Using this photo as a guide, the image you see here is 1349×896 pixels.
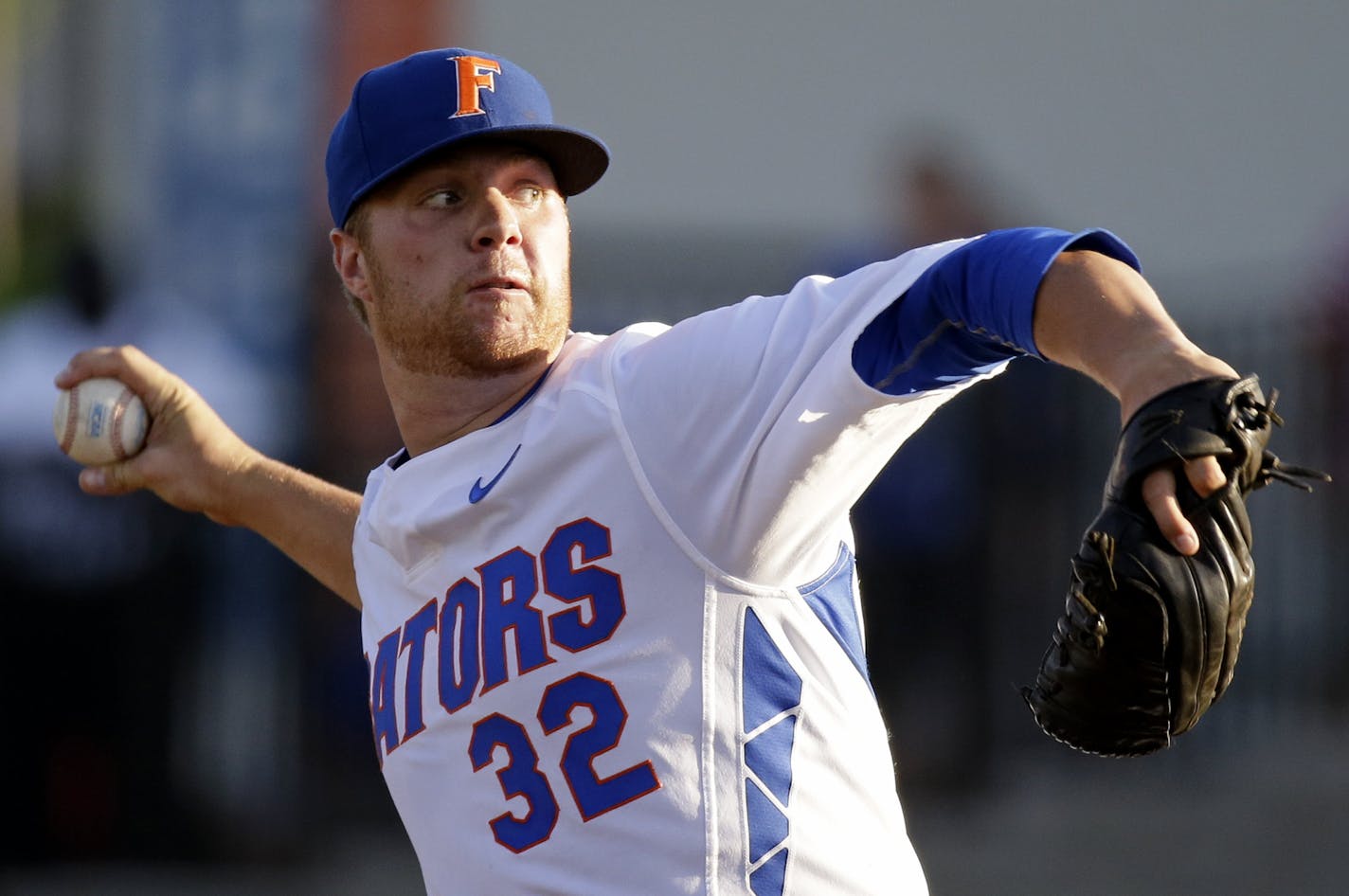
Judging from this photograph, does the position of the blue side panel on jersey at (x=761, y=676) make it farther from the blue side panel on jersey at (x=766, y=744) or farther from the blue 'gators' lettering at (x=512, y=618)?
the blue 'gators' lettering at (x=512, y=618)

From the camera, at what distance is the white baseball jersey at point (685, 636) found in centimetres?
251

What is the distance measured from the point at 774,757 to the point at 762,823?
10cm

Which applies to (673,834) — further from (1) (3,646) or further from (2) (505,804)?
(1) (3,646)

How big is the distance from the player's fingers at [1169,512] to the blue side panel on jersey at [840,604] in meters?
0.76

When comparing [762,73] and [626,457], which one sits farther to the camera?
[762,73]

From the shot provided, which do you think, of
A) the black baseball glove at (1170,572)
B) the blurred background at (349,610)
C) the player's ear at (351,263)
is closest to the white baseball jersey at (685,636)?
the black baseball glove at (1170,572)

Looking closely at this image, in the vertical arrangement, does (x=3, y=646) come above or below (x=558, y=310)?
below

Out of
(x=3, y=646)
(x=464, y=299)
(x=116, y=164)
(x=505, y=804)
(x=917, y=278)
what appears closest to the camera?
(x=917, y=278)

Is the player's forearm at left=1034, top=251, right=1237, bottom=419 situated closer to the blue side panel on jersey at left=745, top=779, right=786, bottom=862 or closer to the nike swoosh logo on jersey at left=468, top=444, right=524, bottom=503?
the blue side panel on jersey at left=745, top=779, right=786, bottom=862

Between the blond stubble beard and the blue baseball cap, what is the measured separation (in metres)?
0.21

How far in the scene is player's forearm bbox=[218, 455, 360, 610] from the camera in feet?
12.1

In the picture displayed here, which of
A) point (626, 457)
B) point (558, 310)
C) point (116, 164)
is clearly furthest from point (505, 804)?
point (116, 164)

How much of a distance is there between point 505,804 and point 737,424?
72cm

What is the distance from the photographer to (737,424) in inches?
99.3
